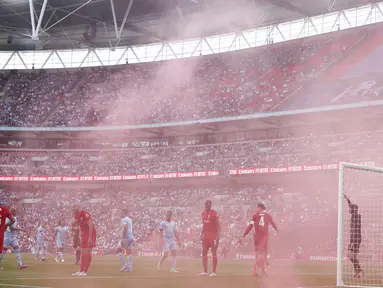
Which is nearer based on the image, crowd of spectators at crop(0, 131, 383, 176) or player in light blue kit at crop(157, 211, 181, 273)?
player in light blue kit at crop(157, 211, 181, 273)

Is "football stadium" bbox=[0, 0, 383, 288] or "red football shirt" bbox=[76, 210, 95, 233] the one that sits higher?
"football stadium" bbox=[0, 0, 383, 288]

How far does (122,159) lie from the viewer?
135 ft

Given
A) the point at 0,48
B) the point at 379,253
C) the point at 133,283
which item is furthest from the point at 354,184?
the point at 0,48

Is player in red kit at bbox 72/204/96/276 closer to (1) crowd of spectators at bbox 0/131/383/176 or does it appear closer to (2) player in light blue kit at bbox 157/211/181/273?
(2) player in light blue kit at bbox 157/211/181/273

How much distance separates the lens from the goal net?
11148 mm

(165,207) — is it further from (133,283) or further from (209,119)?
(133,283)

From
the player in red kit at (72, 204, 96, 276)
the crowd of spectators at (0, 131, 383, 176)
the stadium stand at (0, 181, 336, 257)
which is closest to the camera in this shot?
the player in red kit at (72, 204, 96, 276)

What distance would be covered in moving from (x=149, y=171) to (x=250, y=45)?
1125cm

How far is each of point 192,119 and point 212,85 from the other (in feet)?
9.79

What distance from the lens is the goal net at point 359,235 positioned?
1115cm

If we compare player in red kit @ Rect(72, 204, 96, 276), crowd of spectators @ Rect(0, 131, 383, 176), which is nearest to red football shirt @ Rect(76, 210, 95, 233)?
player in red kit @ Rect(72, 204, 96, 276)

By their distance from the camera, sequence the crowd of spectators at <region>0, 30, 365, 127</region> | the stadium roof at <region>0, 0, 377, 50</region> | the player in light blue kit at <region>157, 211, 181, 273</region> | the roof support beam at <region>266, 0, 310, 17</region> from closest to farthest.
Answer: the player in light blue kit at <region>157, 211, 181, 273</region> < the stadium roof at <region>0, 0, 377, 50</region> < the roof support beam at <region>266, 0, 310, 17</region> < the crowd of spectators at <region>0, 30, 365, 127</region>

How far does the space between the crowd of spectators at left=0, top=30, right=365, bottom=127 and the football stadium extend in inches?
4.0

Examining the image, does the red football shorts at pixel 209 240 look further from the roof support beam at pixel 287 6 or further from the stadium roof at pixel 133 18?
the roof support beam at pixel 287 6
